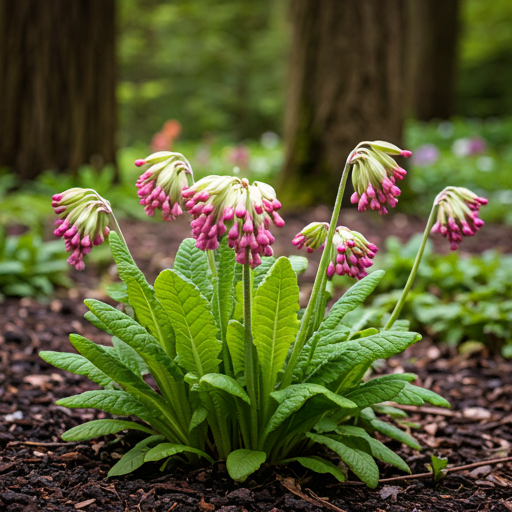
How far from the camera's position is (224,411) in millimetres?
1919

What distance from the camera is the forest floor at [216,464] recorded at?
6.06 feet

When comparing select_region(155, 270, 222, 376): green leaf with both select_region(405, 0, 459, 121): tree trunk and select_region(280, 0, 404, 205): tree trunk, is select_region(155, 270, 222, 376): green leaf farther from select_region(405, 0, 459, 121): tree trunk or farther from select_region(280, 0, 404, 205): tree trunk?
select_region(405, 0, 459, 121): tree trunk

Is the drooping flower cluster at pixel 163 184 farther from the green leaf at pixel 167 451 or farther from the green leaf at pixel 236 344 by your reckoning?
the green leaf at pixel 167 451

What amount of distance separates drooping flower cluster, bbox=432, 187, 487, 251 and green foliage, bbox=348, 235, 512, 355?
4.34ft

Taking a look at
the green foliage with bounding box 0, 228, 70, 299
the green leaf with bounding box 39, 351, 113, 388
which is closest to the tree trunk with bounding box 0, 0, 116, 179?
the green foliage with bounding box 0, 228, 70, 299

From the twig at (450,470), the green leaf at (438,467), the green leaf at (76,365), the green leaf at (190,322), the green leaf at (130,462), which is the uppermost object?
the green leaf at (190,322)

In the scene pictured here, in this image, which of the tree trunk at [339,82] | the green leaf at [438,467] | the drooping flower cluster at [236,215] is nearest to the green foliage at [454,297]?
the green leaf at [438,467]

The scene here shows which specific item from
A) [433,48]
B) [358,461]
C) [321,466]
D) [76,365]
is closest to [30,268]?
[76,365]

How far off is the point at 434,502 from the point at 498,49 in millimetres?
24842

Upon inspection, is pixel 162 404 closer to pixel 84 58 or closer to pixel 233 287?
pixel 233 287

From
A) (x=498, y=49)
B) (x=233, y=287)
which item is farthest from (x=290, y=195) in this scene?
(x=498, y=49)

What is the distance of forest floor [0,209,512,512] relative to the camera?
1.85 metres

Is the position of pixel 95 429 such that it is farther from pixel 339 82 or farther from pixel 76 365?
pixel 339 82

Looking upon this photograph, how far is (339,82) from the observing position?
6.30 metres
